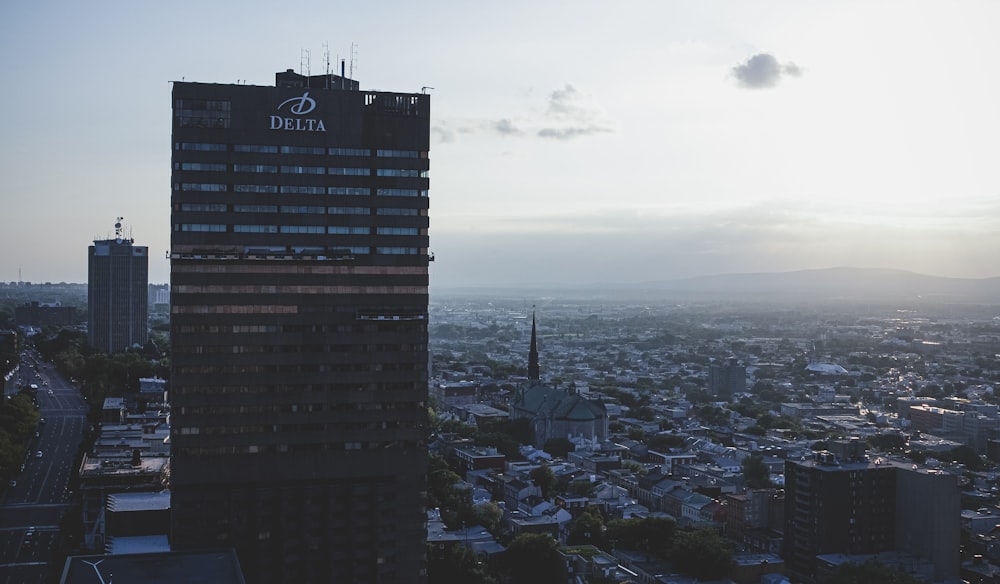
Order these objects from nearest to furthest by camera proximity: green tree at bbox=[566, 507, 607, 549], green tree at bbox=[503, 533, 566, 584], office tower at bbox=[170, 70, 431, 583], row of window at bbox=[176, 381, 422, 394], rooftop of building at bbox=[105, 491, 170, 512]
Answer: office tower at bbox=[170, 70, 431, 583] < row of window at bbox=[176, 381, 422, 394] < rooftop of building at bbox=[105, 491, 170, 512] < green tree at bbox=[503, 533, 566, 584] < green tree at bbox=[566, 507, 607, 549]

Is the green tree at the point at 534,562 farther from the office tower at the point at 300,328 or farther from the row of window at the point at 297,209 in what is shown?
the row of window at the point at 297,209

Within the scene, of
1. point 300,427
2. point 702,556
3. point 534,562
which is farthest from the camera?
point 534,562

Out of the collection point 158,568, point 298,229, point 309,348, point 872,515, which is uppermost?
point 298,229

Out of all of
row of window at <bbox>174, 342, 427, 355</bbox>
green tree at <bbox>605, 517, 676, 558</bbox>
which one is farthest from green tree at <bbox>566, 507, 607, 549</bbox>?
row of window at <bbox>174, 342, 427, 355</bbox>

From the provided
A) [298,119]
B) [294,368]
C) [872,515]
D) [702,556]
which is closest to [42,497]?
[294,368]

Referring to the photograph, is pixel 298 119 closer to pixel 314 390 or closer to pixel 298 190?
pixel 298 190

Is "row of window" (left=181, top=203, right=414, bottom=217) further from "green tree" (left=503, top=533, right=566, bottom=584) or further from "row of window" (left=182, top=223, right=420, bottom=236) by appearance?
"green tree" (left=503, top=533, right=566, bottom=584)
